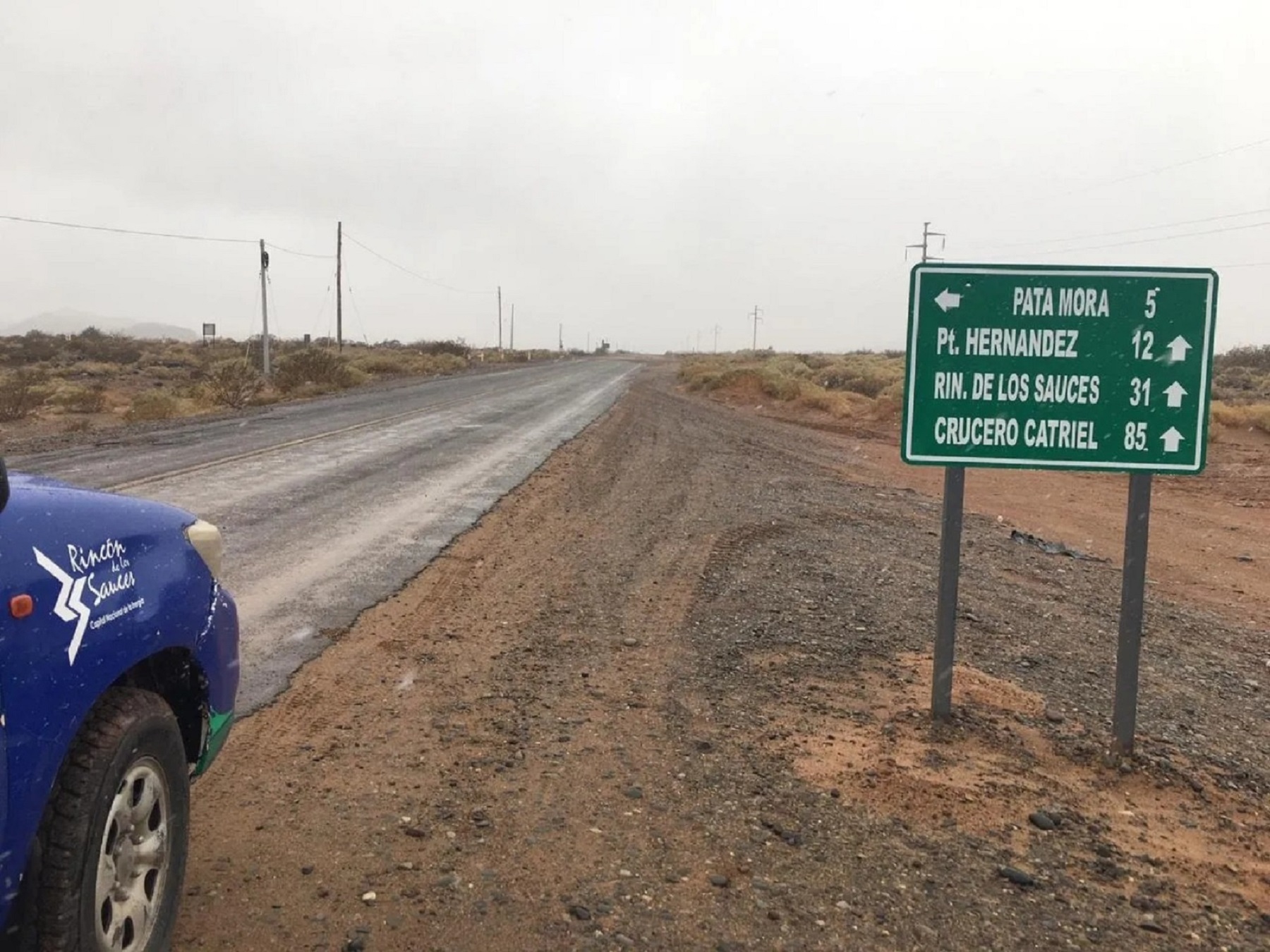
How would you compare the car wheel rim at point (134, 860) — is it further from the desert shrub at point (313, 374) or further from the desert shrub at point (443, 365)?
the desert shrub at point (443, 365)

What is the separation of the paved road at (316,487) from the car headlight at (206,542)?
194cm

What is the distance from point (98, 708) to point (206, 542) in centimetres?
70

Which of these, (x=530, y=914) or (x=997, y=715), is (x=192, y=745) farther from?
(x=997, y=715)

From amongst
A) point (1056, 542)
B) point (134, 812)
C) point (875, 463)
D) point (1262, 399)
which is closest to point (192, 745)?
point (134, 812)

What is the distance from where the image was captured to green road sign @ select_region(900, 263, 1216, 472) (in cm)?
423

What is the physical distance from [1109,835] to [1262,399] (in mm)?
35113

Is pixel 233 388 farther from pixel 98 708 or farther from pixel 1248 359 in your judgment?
pixel 1248 359

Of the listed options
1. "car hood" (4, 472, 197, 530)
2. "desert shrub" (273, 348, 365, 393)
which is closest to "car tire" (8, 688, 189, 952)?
"car hood" (4, 472, 197, 530)

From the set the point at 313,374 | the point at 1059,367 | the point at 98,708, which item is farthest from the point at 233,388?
the point at 98,708

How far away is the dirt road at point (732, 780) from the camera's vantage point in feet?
10.1

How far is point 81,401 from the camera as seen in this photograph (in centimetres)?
2575

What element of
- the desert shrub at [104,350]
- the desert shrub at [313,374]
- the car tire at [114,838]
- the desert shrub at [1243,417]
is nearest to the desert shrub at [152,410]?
the desert shrub at [313,374]

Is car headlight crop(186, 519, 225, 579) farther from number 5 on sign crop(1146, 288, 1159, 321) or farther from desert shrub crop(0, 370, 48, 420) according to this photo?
desert shrub crop(0, 370, 48, 420)

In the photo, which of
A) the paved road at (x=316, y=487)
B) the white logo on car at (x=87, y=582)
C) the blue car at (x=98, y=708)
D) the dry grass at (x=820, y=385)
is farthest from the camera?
the dry grass at (x=820, y=385)
